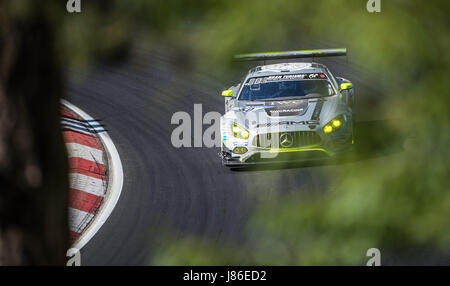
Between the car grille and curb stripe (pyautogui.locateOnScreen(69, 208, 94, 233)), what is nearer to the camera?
curb stripe (pyautogui.locateOnScreen(69, 208, 94, 233))

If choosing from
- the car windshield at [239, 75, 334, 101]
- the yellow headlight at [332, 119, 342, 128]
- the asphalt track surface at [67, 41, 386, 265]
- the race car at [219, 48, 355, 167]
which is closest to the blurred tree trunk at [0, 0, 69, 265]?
the asphalt track surface at [67, 41, 386, 265]

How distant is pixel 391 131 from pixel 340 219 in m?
0.35

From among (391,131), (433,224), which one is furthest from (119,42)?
(433,224)

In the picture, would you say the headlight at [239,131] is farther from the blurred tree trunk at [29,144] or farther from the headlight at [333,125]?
the blurred tree trunk at [29,144]

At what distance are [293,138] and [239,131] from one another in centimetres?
93

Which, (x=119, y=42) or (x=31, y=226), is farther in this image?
(x=31, y=226)

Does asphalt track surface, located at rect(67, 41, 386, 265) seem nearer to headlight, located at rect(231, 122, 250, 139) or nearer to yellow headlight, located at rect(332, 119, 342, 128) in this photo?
headlight, located at rect(231, 122, 250, 139)

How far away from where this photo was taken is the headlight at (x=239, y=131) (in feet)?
28.3

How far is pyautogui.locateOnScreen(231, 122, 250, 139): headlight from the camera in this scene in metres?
8.62

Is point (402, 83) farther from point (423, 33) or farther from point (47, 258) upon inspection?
point (47, 258)

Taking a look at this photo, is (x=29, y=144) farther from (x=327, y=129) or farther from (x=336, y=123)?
(x=336, y=123)

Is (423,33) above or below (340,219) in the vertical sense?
above

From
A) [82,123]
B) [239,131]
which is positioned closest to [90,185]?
[239,131]

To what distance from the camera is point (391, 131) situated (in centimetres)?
224
